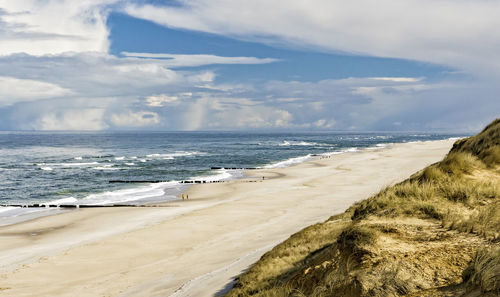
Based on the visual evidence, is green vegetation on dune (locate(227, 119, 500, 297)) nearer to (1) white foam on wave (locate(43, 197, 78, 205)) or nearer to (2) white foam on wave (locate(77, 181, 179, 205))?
(2) white foam on wave (locate(77, 181, 179, 205))

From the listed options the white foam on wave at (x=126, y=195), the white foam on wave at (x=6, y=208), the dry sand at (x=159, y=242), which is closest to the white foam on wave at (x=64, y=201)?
the white foam on wave at (x=126, y=195)

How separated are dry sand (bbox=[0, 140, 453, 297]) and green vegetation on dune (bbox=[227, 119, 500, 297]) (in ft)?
8.22

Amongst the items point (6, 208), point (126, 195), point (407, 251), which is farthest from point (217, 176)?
point (407, 251)

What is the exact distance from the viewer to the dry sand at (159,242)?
13625 mm

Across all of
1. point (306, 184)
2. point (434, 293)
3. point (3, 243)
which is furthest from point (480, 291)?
point (306, 184)

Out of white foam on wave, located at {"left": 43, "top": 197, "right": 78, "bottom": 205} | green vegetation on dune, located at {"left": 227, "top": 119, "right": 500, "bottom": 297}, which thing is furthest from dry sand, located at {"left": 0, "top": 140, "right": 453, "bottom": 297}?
white foam on wave, located at {"left": 43, "top": 197, "right": 78, "bottom": 205}

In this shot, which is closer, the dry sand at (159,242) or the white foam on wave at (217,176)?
the dry sand at (159,242)

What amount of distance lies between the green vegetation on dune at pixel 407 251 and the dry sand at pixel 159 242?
8.22ft

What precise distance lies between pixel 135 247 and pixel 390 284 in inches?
600

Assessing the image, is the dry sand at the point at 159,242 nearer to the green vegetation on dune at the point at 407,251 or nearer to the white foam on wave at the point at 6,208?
the green vegetation on dune at the point at 407,251

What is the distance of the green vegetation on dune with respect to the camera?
592 cm

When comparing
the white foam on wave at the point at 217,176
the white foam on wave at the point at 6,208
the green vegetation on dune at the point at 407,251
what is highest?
the green vegetation on dune at the point at 407,251

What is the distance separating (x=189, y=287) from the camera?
11828 millimetres

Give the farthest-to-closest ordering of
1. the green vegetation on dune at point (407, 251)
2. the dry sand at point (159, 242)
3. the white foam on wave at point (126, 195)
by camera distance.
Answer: the white foam on wave at point (126, 195) → the dry sand at point (159, 242) → the green vegetation on dune at point (407, 251)
